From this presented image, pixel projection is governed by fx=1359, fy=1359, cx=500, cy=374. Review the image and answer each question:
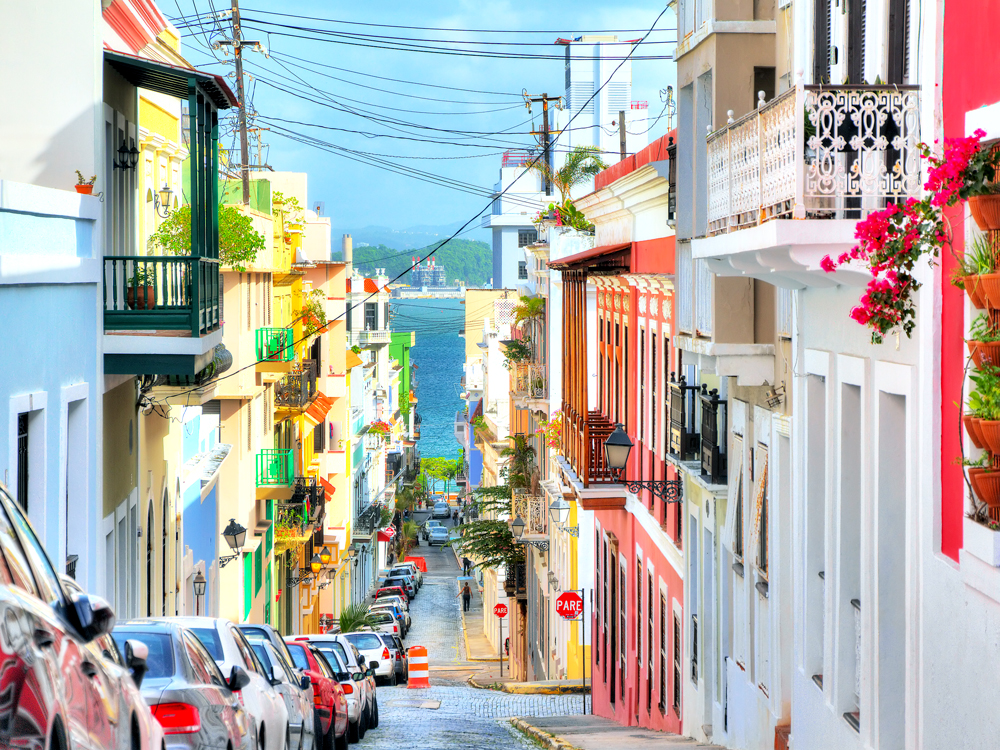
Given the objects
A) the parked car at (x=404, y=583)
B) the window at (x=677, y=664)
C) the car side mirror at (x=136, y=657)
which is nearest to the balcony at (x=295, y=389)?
the window at (x=677, y=664)

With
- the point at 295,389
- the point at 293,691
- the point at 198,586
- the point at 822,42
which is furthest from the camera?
the point at 295,389

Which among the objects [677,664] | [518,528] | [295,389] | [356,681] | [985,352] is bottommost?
[518,528]

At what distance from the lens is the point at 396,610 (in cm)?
5341

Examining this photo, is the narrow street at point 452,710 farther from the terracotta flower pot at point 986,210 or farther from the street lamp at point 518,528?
the terracotta flower pot at point 986,210

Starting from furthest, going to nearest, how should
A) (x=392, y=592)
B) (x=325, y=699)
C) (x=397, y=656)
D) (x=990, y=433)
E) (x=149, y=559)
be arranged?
(x=392, y=592)
(x=397, y=656)
(x=149, y=559)
(x=325, y=699)
(x=990, y=433)

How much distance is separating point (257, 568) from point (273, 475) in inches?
94.9

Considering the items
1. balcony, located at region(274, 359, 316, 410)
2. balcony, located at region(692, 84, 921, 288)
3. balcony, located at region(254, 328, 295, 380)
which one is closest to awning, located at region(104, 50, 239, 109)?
balcony, located at region(692, 84, 921, 288)

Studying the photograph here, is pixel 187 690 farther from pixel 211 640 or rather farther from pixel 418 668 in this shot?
pixel 418 668

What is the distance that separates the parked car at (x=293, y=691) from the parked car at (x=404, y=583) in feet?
162

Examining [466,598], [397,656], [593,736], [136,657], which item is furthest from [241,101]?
[466,598]

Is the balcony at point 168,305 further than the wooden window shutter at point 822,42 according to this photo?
Yes

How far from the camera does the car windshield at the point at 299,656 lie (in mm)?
16609

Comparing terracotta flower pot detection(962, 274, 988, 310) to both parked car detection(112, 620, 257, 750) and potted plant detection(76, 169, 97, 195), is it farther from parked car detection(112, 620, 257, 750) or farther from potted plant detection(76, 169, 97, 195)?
potted plant detection(76, 169, 97, 195)

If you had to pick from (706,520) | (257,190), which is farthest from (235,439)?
(706,520)
